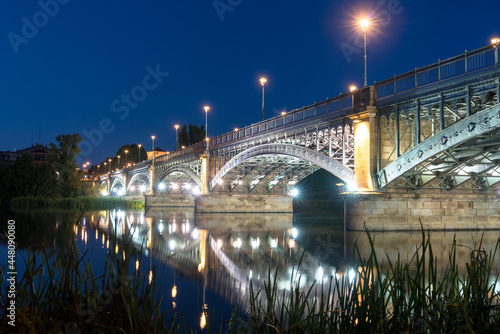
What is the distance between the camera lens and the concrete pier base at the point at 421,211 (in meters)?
22.0

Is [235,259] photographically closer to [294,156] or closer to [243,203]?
[294,156]

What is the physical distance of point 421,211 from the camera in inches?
896

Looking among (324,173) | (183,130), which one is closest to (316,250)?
(324,173)

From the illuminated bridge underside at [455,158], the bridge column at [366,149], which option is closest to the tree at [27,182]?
the bridge column at [366,149]

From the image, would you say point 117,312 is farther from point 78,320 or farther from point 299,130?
point 299,130

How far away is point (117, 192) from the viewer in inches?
4619

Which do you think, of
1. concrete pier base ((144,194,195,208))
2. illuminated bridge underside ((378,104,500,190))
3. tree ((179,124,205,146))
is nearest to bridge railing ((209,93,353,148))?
illuminated bridge underside ((378,104,500,190))

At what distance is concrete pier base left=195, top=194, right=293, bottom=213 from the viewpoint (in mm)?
44562

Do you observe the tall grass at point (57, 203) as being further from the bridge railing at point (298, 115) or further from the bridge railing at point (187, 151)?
the bridge railing at point (298, 115)

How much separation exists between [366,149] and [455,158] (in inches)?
178

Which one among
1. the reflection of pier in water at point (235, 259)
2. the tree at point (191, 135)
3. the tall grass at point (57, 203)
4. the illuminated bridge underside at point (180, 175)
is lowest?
the reflection of pier in water at point (235, 259)

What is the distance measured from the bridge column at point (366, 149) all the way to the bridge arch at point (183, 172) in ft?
87.3

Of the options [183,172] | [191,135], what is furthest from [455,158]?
[191,135]

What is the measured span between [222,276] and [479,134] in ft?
35.6
